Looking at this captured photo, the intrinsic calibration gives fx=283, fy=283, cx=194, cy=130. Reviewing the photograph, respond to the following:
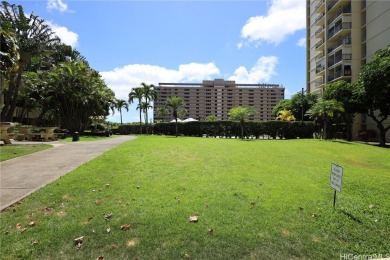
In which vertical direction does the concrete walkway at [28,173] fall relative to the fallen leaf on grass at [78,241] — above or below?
above

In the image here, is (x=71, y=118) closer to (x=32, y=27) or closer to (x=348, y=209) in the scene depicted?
(x=32, y=27)

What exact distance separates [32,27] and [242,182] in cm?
2936

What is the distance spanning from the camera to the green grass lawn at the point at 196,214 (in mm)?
3994

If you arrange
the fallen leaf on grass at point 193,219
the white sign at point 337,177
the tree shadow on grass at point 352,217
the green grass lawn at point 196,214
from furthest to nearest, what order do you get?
the white sign at point 337,177
the tree shadow on grass at point 352,217
the fallen leaf on grass at point 193,219
the green grass lawn at point 196,214

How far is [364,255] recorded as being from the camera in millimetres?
4090

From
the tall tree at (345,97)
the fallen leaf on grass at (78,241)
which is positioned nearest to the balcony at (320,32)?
the tall tree at (345,97)

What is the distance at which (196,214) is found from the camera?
16.8 ft

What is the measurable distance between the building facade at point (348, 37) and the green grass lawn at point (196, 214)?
3792cm

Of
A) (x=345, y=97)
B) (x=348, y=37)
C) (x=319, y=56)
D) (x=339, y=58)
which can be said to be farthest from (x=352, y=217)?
(x=319, y=56)

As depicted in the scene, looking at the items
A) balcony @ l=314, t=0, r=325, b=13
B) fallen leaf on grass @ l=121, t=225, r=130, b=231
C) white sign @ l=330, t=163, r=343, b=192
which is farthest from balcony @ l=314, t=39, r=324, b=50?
fallen leaf on grass @ l=121, t=225, r=130, b=231

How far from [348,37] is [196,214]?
47160 mm

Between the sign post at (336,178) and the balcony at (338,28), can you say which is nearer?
the sign post at (336,178)

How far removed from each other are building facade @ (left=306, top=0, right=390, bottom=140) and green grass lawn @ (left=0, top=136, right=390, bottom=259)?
37.9m

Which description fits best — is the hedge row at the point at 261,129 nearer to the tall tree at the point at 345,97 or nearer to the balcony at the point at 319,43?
the tall tree at the point at 345,97
